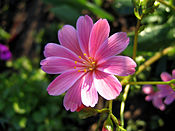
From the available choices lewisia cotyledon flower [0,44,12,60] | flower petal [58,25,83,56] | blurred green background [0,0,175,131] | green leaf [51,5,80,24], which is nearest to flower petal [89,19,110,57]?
flower petal [58,25,83,56]

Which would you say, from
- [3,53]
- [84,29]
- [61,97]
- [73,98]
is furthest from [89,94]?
[3,53]

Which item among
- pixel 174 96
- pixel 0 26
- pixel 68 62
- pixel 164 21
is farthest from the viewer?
pixel 0 26

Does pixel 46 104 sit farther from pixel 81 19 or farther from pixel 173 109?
pixel 81 19

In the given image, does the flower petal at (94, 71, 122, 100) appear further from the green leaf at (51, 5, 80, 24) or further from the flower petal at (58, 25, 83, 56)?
the green leaf at (51, 5, 80, 24)

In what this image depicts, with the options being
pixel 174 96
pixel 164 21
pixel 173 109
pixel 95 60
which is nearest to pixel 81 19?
pixel 95 60

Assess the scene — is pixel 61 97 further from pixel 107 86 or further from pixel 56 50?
pixel 107 86

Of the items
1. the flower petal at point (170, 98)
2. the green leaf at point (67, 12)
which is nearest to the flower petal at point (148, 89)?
the flower petal at point (170, 98)
